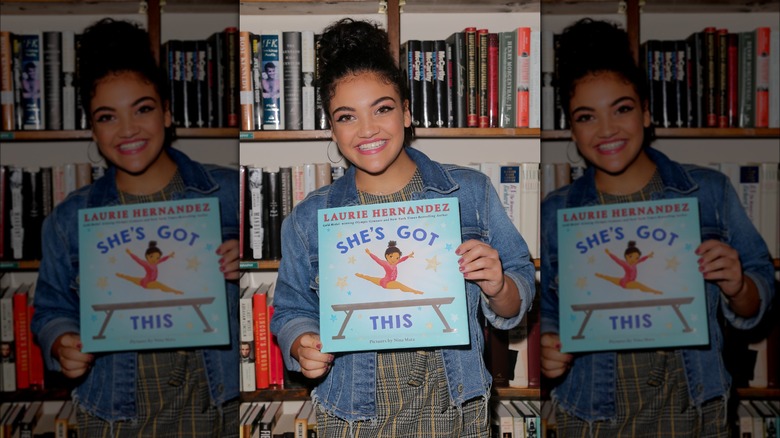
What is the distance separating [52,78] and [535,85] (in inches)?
46.0

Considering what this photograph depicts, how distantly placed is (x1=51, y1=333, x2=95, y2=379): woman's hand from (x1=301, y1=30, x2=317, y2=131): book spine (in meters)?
0.74

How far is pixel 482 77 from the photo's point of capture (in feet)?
4.78

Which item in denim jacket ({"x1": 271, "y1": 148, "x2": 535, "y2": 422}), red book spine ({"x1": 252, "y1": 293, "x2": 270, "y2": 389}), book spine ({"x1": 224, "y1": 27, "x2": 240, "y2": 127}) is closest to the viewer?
denim jacket ({"x1": 271, "y1": 148, "x2": 535, "y2": 422})

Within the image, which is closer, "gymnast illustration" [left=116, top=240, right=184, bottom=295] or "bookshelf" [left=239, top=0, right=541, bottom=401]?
"gymnast illustration" [left=116, top=240, right=184, bottom=295]

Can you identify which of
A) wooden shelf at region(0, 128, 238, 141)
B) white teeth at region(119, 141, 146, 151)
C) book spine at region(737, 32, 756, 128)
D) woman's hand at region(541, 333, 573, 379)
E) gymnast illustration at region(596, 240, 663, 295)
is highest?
book spine at region(737, 32, 756, 128)

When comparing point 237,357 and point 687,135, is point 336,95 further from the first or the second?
point 687,135

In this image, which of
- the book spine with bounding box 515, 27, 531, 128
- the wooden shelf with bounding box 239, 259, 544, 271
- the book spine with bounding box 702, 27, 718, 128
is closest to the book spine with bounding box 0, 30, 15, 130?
the wooden shelf with bounding box 239, 259, 544, 271

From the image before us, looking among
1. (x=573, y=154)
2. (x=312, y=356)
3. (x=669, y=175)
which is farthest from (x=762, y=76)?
(x=312, y=356)

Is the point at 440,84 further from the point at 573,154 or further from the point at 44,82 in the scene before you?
the point at 44,82

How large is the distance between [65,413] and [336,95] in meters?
1.02

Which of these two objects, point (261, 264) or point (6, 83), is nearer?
point (6, 83)

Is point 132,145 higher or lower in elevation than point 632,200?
higher

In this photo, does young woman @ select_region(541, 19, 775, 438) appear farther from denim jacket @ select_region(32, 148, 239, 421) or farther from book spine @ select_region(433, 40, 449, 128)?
denim jacket @ select_region(32, 148, 239, 421)

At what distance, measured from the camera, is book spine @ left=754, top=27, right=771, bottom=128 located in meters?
1.27
